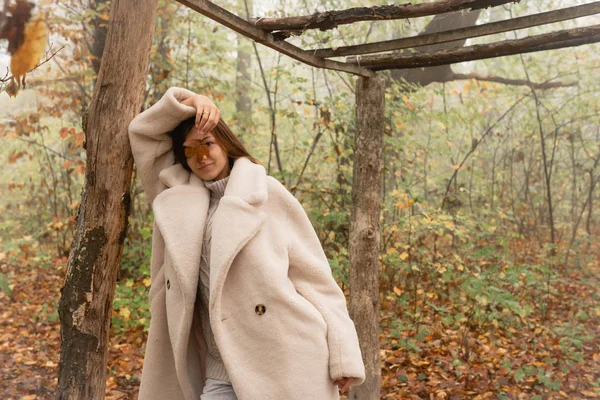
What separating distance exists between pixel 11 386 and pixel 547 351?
217 inches

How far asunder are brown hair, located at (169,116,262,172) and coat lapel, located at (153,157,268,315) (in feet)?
0.21

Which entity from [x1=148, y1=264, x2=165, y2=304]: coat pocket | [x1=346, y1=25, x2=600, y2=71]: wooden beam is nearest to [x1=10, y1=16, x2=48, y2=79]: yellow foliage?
[x1=148, y1=264, x2=165, y2=304]: coat pocket

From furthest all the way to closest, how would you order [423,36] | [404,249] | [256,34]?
1. [404,249]
2. [423,36]
3. [256,34]

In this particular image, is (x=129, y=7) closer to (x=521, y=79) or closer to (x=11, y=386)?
(x=11, y=386)

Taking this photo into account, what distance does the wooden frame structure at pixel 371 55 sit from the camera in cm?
293

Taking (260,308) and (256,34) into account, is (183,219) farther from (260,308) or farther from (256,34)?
(256,34)

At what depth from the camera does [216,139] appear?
2.38 meters

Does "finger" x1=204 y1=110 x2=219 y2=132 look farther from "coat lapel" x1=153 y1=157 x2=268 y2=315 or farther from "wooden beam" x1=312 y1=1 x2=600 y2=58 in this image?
"wooden beam" x1=312 y1=1 x2=600 y2=58

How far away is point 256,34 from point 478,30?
53.5 inches

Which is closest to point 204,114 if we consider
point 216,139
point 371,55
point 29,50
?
point 216,139

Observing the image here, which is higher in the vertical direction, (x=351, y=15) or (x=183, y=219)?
(x=351, y=15)

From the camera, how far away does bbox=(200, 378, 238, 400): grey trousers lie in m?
2.19

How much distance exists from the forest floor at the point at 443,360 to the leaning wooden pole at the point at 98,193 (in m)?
2.78

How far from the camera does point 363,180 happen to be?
4207 mm
